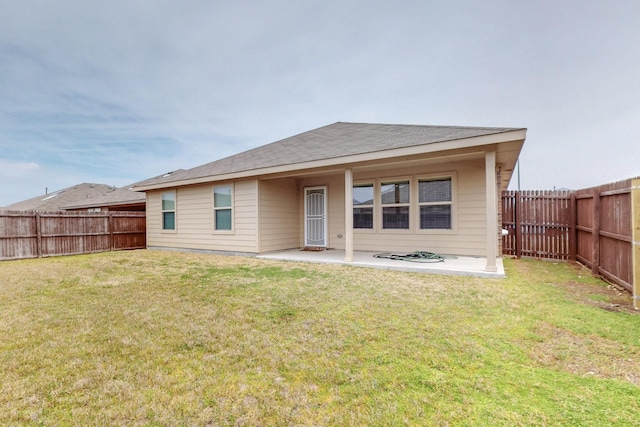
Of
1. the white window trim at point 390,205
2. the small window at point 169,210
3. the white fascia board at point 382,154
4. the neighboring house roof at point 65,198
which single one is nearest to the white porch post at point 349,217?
the white fascia board at point 382,154

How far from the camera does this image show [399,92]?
13219 millimetres

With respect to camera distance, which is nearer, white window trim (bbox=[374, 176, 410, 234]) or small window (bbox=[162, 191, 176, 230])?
white window trim (bbox=[374, 176, 410, 234])

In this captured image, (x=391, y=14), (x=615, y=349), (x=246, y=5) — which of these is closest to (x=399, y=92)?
(x=391, y=14)

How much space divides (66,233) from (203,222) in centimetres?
498

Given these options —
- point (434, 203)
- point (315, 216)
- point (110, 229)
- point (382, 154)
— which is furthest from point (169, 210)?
point (434, 203)

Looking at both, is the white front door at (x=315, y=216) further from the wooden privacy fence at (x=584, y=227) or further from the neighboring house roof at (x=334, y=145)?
the wooden privacy fence at (x=584, y=227)

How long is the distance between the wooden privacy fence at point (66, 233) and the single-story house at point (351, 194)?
1356 millimetres

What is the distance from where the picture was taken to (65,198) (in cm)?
2305

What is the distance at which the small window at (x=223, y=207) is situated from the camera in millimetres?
9148

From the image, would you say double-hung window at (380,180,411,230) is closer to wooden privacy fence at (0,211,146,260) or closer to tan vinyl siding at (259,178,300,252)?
tan vinyl siding at (259,178,300,252)

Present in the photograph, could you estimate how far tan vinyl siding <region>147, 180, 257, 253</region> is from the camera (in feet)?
28.5

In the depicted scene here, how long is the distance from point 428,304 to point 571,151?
59.8 ft

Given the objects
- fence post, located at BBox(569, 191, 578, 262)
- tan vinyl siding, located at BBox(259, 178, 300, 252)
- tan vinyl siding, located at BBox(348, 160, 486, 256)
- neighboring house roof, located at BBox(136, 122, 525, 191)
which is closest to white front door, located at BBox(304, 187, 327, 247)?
tan vinyl siding, located at BBox(259, 178, 300, 252)

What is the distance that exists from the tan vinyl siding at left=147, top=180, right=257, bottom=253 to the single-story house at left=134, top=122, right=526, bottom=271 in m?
0.03
